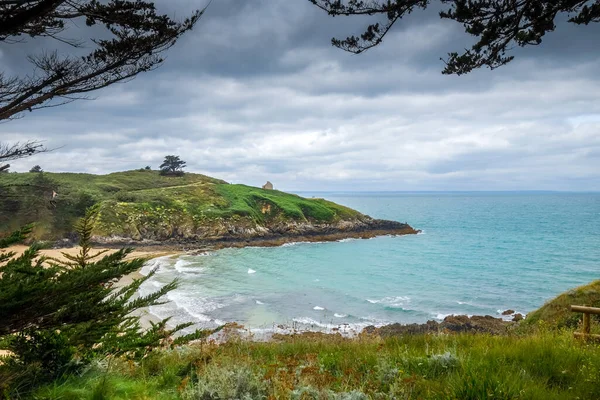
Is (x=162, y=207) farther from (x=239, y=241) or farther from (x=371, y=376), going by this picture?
(x=371, y=376)

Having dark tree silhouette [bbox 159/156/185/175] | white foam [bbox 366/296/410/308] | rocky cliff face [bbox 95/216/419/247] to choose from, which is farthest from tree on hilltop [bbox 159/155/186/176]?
white foam [bbox 366/296/410/308]

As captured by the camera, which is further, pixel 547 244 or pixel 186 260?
pixel 547 244

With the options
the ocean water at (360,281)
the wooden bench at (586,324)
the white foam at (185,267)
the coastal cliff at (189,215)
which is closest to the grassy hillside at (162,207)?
the coastal cliff at (189,215)

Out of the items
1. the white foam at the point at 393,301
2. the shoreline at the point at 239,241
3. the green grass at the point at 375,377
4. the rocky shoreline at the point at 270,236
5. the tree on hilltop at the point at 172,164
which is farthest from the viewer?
the tree on hilltop at the point at 172,164

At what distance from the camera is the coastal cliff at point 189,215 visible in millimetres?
47031

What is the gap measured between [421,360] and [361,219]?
68501mm

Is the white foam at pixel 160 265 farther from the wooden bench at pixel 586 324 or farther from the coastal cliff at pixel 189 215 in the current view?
the wooden bench at pixel 586 324

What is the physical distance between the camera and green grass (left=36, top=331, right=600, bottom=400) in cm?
402

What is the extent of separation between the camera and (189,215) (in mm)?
56531

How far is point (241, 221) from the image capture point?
5934 cm

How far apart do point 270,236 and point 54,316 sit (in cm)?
5557

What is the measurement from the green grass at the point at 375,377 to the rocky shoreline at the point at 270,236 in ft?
140

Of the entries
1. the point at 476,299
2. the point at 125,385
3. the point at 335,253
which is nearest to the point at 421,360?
the point at 125,385

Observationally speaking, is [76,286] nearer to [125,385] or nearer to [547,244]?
[125,385]
